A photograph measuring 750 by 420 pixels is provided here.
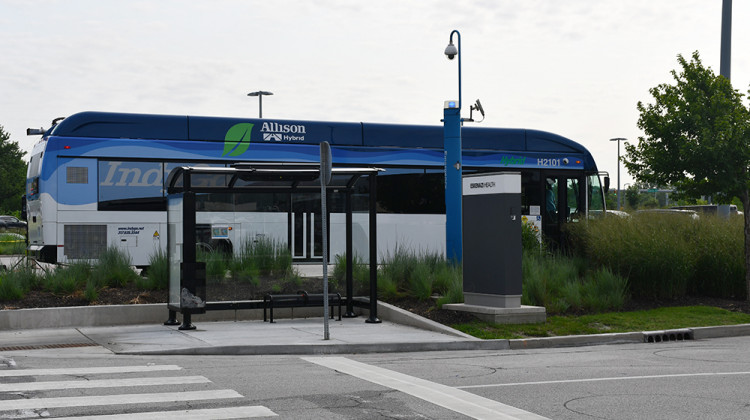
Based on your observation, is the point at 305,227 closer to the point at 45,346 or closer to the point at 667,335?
the point at 45,346

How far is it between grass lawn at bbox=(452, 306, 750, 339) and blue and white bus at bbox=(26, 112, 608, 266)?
357 cm

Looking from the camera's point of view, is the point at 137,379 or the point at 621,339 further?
the point at 621,339

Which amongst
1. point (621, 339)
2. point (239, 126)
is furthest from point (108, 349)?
point (239, 126)

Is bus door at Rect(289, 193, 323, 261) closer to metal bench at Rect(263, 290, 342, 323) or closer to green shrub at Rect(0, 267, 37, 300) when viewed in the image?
metal bench at Rect(263, 290, 342, 323)

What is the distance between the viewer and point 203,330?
45.8 feet

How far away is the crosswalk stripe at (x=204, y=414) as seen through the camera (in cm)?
715

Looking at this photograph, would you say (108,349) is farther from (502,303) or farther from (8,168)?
(8,168)

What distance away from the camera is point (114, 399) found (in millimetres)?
7965

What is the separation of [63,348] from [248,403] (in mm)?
5295

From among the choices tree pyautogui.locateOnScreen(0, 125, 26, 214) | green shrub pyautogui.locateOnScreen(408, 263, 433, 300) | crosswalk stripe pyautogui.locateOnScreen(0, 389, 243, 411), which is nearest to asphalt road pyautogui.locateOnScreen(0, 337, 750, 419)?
crosswalk stripe pyautogui.locateOnScreen(0, 389, 243, 411)

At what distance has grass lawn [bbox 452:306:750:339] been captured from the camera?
1374cm

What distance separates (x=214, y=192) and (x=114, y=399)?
750 cm

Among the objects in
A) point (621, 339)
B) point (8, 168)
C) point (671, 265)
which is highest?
point (8, 168)

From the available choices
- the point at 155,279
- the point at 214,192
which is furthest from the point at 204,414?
the point at 155,279
